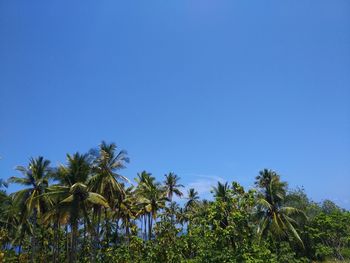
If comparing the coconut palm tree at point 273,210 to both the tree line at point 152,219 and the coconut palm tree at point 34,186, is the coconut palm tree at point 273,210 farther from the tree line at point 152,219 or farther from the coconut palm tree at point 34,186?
the coconut palm tree at point 34,186

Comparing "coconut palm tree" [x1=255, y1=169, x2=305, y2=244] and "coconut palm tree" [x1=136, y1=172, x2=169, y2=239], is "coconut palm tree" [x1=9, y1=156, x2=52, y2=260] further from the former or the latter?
"coconut palm tree" [x1=255, y1=169, x2=305, y2=244]

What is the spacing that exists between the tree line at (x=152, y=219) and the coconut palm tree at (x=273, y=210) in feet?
0.38

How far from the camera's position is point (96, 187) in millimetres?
36500

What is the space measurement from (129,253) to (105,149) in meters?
11.2

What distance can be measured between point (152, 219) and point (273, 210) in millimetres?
16417

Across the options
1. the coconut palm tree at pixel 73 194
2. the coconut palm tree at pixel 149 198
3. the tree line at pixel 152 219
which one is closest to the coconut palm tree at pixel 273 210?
the tree line at pixel 152 219

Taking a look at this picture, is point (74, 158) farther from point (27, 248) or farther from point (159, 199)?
point (27, 248)

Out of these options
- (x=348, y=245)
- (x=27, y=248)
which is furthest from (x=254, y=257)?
(x=27, y=248)

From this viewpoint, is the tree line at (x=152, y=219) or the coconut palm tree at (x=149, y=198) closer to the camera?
the tree line at (x=152, y=219)

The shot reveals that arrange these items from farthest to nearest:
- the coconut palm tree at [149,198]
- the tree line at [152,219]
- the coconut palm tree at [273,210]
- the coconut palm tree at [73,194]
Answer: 1. the coconut palm tree at [149,198]
2. the coconut palm tree at [273,210]
3. the coconut palm tree at [73,194]
4. the tree line at [152,219]

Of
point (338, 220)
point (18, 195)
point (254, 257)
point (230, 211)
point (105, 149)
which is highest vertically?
point (105, 149)

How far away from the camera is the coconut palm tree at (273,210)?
4200cm

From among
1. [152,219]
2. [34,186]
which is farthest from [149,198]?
[34,186]

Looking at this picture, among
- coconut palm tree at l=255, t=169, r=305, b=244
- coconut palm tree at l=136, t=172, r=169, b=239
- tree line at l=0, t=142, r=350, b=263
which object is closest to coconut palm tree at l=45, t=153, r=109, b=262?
tree line at l=0, t=142, r=350, b=263
